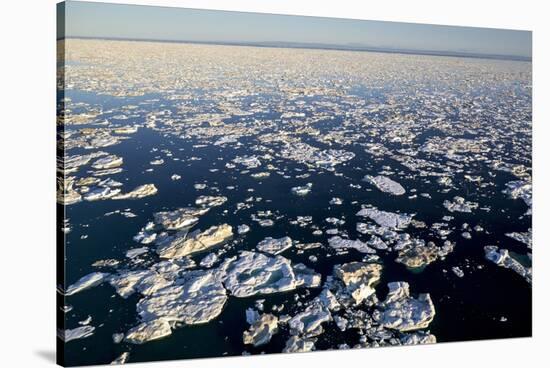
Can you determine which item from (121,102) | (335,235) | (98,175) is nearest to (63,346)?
(98,175)

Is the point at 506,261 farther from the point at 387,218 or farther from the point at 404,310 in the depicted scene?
the point at 404,310

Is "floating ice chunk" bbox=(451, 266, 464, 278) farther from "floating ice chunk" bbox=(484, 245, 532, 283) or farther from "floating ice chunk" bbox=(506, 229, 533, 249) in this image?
"floating ice chunk" bbox=(506, 229, 533, 249)

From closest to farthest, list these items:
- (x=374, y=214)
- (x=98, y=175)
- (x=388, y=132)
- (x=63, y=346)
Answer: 1. (x=63, y=346)
2. (x=98, y=175)
3. (x=374, y=214)
4. (x=388, y=132)

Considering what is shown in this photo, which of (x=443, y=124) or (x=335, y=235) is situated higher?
(x=443, y=124)

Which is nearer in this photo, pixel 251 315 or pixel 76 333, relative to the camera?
pixel 76 333

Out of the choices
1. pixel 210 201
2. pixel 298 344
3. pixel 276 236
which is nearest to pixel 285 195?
pixel 276 236

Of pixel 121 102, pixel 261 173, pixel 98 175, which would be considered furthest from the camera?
pixel 121 102

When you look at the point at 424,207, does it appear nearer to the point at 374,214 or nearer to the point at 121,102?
the point at 374,214
